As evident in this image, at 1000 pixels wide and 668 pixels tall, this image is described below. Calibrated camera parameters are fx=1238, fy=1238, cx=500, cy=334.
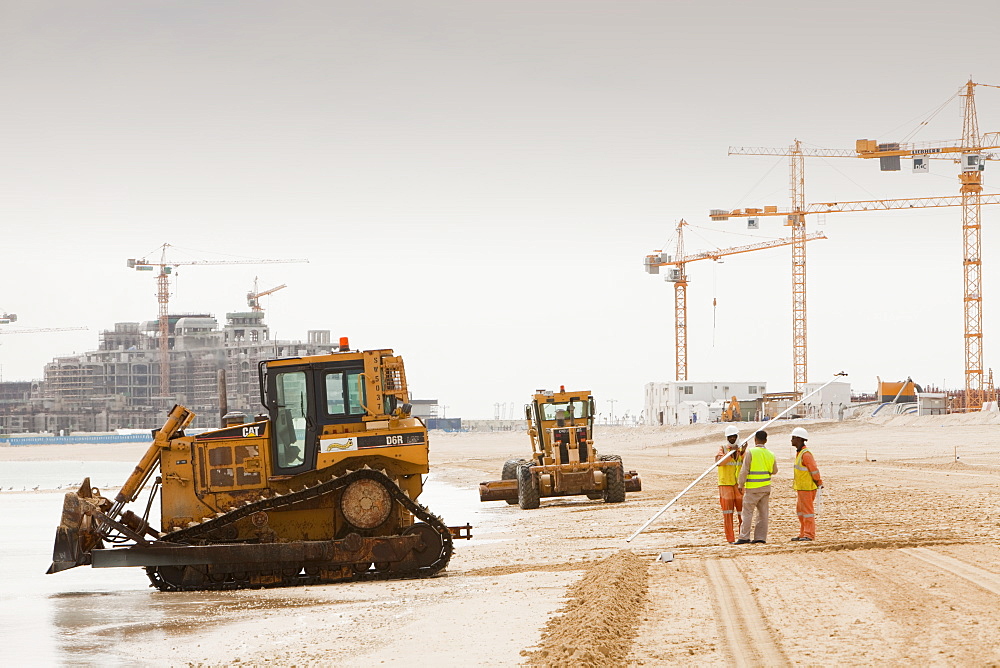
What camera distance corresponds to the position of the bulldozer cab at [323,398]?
50.8 feet

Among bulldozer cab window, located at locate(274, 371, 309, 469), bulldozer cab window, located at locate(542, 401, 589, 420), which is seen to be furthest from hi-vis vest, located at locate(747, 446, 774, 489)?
bulldozer cab window, located at locate(542, 401, 589, 420)

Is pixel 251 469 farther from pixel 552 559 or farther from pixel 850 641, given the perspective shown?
pixel 850 641

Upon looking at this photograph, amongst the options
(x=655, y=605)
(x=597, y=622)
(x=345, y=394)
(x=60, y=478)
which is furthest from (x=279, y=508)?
(x=60, y=478)

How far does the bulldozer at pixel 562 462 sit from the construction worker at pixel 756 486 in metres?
11.2

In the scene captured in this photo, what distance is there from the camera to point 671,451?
7538 centimetres

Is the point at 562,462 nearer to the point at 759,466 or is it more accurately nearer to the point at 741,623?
the point at 759,466

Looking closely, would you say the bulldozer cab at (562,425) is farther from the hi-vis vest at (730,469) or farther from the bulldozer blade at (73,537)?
the bulldozer blade at (73,537)

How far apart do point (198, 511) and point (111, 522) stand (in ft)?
3.56

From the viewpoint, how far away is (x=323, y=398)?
15570 mm

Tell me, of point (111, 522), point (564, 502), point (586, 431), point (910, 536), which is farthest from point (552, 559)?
point (564, 502)

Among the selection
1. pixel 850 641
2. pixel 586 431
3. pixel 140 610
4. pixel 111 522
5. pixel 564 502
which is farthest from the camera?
pixel 564 502

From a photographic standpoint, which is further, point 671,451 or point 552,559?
point 671,451

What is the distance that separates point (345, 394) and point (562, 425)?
1456 centimetres

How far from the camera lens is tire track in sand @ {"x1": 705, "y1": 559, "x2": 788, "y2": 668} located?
9.30m
